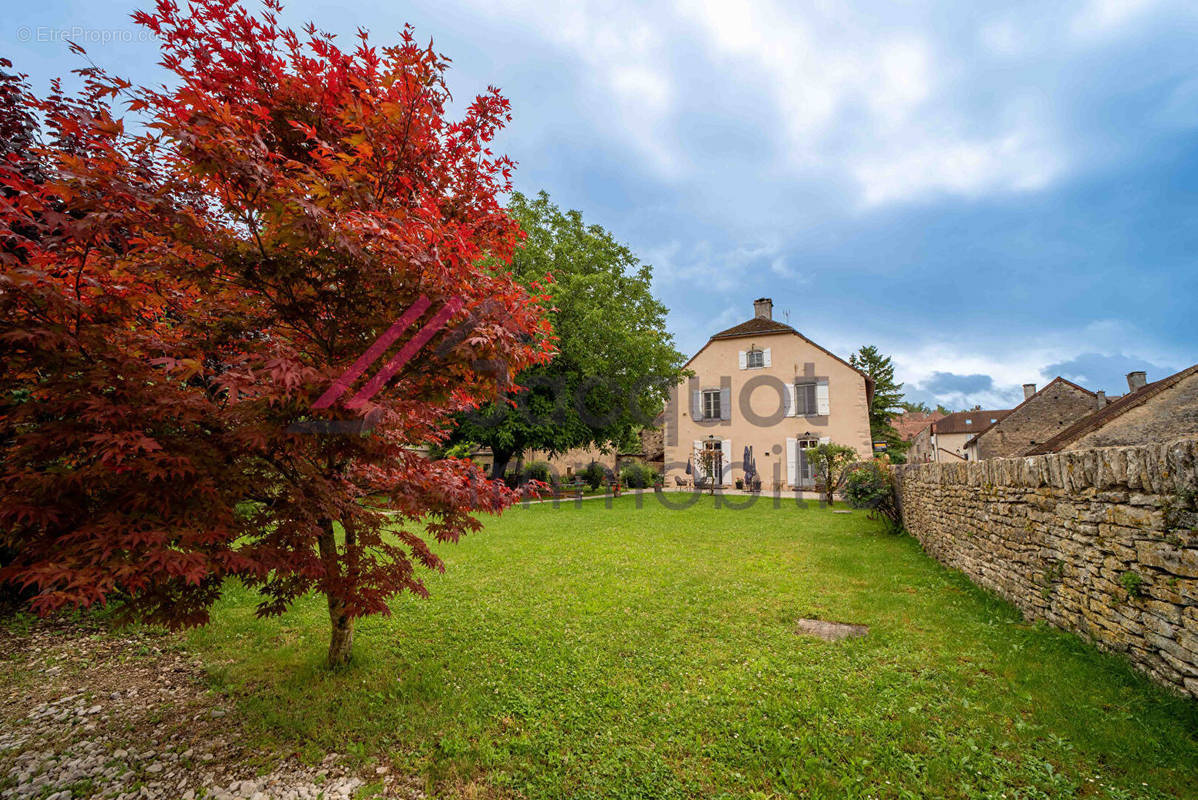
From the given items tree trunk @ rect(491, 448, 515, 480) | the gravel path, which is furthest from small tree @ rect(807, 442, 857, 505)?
the gravel path

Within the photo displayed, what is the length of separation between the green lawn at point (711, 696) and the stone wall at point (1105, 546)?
226 millimetres

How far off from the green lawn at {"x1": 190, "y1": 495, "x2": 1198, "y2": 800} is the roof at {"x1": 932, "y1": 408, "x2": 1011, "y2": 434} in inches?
1361

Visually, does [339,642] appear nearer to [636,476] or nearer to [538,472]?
[538,472]

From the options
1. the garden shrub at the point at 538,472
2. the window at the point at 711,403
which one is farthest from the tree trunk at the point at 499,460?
the window at the point at 711,403

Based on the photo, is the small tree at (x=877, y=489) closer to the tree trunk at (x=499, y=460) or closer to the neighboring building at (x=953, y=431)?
the tree trunk at (x=499, y=460)

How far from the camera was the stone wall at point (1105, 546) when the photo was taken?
2.52 meters

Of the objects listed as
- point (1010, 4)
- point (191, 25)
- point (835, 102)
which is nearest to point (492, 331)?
point (191, 25)

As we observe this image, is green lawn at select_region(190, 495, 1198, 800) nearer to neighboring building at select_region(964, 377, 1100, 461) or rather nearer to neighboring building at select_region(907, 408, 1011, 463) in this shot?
neighboring building at select_region(964, 377, 1100, 461)

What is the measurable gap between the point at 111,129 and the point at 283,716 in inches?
127

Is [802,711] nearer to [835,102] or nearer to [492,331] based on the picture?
[492,331]

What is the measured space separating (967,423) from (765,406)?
2523 cm

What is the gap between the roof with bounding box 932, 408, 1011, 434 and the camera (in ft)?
105

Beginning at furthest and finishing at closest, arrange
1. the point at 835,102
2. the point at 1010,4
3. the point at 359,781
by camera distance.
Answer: the point at 835,102 < the point at 1010,4 < the point at 359,781

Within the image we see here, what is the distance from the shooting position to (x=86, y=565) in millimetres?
1674
